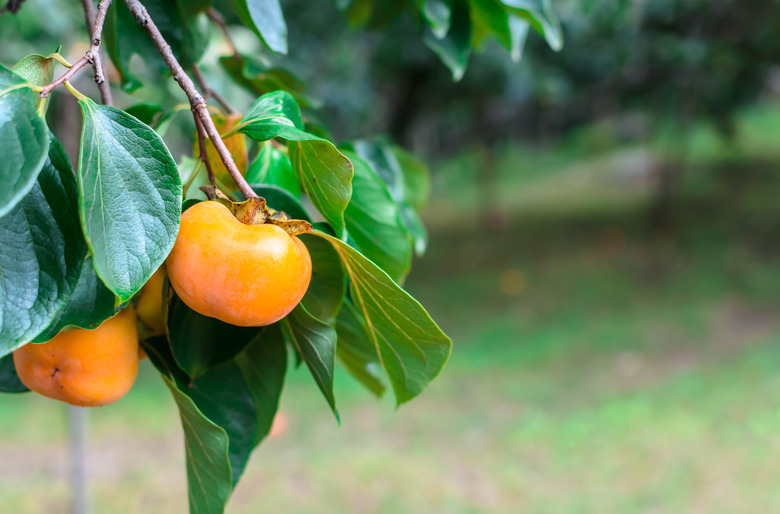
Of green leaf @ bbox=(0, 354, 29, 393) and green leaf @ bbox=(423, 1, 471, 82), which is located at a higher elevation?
green leaf @ bbox=(423, 1, 471, 82)

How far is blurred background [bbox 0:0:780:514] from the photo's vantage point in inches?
118

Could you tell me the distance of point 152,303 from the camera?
46 cm

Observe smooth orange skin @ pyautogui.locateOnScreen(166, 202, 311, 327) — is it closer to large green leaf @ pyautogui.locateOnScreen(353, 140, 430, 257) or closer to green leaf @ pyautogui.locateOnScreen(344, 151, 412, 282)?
green leaf @ pyautogui.locateOnScreen(344, 151, 412, 282)

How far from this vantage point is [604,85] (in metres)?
7.04

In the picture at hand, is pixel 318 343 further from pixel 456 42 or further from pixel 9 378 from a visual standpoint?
pixel 456 42

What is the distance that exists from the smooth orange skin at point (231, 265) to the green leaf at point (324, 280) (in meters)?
0.10

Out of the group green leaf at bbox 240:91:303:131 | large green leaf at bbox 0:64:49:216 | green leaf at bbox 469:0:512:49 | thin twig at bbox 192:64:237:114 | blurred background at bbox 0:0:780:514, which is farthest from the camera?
blurred background at bbox 0:0:780:514

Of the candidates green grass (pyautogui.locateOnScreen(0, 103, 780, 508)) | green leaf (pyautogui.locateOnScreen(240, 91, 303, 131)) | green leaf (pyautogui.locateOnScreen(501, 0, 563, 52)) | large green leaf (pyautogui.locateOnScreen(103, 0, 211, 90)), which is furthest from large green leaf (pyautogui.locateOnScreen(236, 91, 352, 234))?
green grass (pyautogui.locateOnScreen(0, 103, 780, 508))

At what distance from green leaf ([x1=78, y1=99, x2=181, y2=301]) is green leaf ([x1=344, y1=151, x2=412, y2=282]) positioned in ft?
0.68

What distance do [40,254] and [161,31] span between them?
365mm

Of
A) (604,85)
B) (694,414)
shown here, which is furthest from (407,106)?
(694,414)

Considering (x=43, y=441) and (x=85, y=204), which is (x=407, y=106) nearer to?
(x=43, y=441)

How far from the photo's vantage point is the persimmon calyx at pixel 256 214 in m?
0.39

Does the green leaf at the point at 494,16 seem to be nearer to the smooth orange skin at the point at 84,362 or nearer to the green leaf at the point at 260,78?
the green leaf at the point at 260,78
